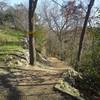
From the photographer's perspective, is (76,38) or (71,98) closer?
(71,98)

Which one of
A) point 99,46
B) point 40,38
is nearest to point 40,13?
point 40,38

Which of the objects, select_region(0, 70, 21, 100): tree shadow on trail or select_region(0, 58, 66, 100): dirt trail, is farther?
select_region(0, 58, 66, 100): dirt trail

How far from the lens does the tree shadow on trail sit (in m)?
9.43

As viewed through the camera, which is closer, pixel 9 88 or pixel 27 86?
pixel 9 88

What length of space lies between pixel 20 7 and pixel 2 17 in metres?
4.74

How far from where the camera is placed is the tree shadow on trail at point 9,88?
943 centimetres

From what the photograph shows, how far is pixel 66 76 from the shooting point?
13.1 m

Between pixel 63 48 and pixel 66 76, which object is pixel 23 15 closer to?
pixel 63 48

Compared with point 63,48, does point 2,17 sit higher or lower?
higher

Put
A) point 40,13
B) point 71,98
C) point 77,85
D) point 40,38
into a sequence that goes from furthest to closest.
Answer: point 40,13 → point 40,38 → point 77,85 → point 71,98

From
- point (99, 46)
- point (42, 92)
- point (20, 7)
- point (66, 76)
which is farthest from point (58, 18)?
point (42, 92)

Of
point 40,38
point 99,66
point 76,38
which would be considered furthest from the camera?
point 76,38

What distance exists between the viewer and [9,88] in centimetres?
1041

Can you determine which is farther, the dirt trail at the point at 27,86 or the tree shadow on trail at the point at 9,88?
the dirt trail at the point at 27,86
